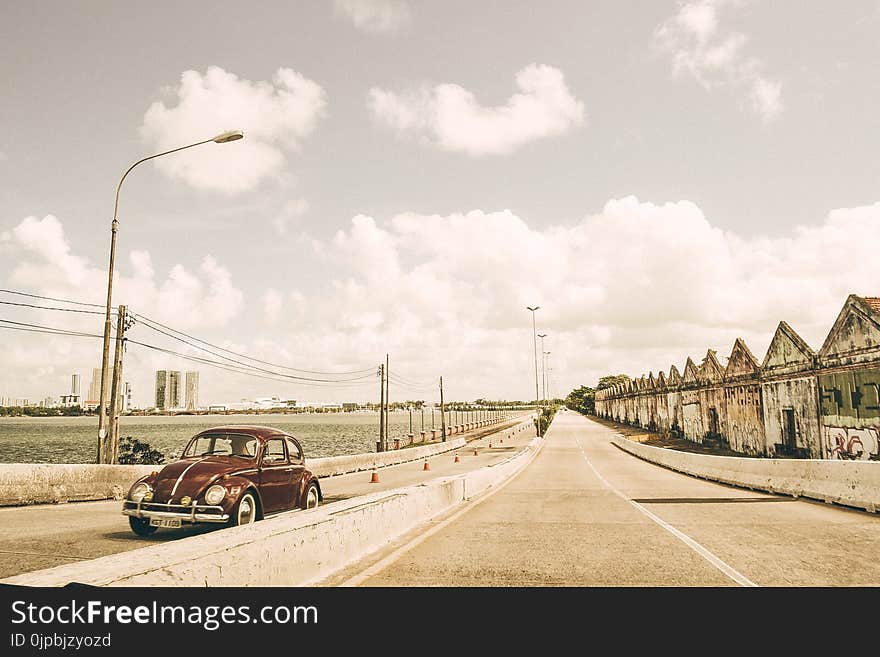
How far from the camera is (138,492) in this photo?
9570 mm

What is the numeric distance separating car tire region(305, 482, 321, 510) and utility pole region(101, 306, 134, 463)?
1095 cm

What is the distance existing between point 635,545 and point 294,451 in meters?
6.76

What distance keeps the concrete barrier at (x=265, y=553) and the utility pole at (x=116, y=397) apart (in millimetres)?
13434

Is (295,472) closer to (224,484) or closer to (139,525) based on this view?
(224,484)

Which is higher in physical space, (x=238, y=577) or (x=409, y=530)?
(x=238, y=577)

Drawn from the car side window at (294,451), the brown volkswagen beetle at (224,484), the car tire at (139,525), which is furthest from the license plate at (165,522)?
the car side window at (294,451)

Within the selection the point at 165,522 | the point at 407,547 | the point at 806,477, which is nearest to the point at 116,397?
the point at 165,522

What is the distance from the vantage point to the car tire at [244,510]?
932 cm

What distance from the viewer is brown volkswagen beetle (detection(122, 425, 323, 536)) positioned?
9234 millimetres

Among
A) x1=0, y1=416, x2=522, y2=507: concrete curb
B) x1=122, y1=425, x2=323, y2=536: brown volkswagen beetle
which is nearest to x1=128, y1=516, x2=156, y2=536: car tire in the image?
x1=122, y1=425, x2=323, y2=536: brown volkswagen beetle
